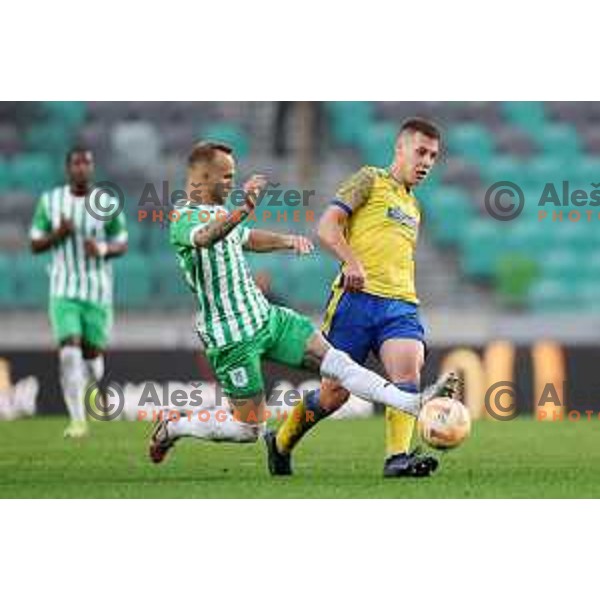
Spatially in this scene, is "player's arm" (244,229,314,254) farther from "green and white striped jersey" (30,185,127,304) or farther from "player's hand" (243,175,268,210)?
"green and white striped jersey" (30,185,127,304)

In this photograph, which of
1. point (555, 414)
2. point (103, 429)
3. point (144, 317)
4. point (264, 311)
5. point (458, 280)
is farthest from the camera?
point (458, 280)

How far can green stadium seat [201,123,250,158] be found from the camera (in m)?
15.8

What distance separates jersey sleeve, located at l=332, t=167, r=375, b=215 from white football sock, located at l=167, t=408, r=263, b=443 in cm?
104

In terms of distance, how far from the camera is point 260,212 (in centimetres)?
1489

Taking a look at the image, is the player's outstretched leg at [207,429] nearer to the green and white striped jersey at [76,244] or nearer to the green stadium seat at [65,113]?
the green and white striped jersey at [76,244]

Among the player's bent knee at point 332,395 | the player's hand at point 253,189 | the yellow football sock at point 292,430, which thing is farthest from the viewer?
the yellow football sock at point 292,430

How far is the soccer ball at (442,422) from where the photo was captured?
7.61 metres

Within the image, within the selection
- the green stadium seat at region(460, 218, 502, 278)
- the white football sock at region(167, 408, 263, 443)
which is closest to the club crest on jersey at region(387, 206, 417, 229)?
the white football sock at region(167, 408, 263, 443)

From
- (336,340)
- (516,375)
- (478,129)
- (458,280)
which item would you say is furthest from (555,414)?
(336,340)

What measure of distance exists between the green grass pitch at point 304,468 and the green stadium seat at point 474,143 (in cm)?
475

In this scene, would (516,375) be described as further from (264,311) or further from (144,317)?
(264,311)

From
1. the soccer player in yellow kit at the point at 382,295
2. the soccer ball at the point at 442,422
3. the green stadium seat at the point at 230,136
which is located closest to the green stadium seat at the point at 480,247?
the green stadium seat at the point at 230,136

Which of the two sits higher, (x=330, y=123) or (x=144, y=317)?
(x=330, y=123)

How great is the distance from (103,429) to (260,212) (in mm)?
3411
